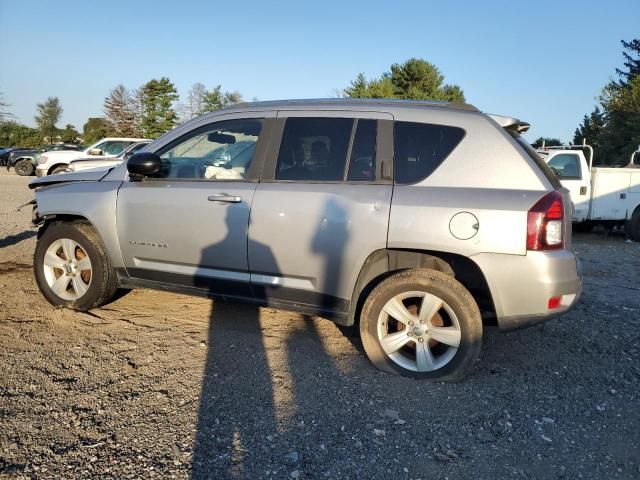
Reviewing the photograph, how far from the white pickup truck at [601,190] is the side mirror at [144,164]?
344 inches

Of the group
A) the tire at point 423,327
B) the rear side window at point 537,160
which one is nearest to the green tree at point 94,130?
the tire at point 423,327

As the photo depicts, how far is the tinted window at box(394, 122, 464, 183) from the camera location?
11.3 ft

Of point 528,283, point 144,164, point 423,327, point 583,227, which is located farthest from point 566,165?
point 144,164

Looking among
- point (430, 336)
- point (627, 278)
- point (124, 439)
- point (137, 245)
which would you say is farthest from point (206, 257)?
point (627, 278)

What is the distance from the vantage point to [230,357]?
3.79 m

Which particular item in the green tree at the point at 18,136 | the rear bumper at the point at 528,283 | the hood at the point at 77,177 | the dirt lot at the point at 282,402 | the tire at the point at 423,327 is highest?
the green tree at the point at 18,136

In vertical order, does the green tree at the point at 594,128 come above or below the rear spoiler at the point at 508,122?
above

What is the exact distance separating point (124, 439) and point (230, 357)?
1152 mm

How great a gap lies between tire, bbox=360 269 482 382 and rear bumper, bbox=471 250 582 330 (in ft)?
0.65

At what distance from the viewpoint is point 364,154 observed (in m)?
3.64

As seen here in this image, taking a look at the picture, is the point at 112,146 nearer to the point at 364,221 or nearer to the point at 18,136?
the point at 364,221

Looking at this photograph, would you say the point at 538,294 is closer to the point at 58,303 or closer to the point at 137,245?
the point at 137,245

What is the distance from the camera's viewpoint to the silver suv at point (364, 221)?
3260 mm

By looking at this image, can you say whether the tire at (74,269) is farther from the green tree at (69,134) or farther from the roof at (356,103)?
the green tree at (69,134)
